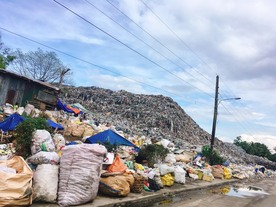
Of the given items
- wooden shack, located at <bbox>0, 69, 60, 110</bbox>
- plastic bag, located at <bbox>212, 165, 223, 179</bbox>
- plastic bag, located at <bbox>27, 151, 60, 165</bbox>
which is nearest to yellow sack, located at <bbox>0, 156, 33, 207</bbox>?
plastic bag, located at <bbox>27, 151, 60, 165</bbox>

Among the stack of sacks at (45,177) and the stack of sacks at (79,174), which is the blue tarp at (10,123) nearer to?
the stack of sacks at (45,177)

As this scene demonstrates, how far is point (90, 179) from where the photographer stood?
6375 millimetres

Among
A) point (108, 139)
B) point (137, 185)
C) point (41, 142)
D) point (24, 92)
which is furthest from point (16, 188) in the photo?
point (24, 92)

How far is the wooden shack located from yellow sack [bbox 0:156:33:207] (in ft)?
56.8

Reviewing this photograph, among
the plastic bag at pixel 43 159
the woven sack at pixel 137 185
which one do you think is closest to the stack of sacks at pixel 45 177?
the plastic bag at pixel 43 159

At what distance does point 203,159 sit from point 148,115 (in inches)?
528

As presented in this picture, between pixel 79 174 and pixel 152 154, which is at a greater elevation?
pixel 152 154

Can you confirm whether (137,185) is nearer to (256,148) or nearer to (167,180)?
(167,180)

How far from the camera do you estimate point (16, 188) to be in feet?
17.1

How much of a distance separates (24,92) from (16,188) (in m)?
19.0

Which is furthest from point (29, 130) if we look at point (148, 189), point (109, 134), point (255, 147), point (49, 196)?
point (255, 147)

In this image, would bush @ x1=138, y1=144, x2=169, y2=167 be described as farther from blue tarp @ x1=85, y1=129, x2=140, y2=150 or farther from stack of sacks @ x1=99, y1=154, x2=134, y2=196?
stack of sacks @ x1=99, y1=154, x2=134, y2=196

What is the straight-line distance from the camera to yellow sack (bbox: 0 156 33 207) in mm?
5023

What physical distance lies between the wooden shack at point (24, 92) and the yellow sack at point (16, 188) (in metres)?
17.3
